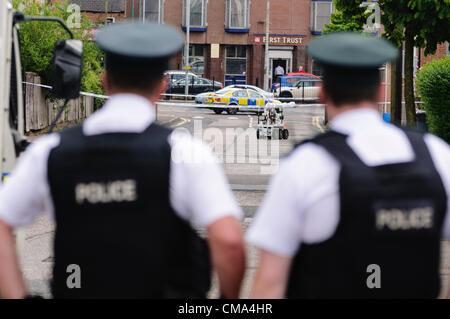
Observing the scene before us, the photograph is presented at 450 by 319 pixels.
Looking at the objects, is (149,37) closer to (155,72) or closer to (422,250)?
(155,72)

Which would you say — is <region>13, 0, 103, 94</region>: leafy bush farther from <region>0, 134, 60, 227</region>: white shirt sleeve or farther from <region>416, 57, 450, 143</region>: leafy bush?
<region>0, 134, 60, 227</region>: white shirt sleeve

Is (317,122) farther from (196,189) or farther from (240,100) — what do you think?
(196,189)

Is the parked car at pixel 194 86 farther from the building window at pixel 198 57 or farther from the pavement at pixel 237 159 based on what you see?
the building window at pixel 198 57

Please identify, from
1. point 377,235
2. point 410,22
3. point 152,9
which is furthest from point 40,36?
point 152,9

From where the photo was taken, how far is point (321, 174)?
7.83ft

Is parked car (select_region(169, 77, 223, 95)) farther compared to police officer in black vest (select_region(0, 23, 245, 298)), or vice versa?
parked car (select_region(169, 77, 223, 95))

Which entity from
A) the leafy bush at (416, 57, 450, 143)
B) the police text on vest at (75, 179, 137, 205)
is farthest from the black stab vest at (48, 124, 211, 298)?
the leafy bush at (416, 57, 450, 143)

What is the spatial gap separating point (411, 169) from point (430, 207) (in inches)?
5.6

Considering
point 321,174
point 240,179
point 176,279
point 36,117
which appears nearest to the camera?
point 321,174

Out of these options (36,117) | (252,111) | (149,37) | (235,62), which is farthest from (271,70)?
(149,37)

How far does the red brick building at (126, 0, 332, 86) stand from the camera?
55031 millimetres

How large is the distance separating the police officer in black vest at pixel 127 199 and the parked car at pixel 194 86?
1655 inches

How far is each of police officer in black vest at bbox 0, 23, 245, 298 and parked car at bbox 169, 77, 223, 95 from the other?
4203cm
